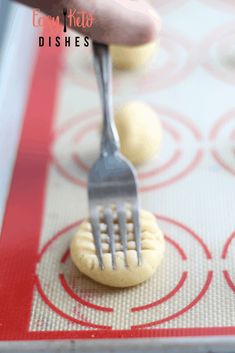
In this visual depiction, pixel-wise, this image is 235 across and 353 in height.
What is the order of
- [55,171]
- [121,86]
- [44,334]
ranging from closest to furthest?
1. [44,334]
2. [55,171]
3. [121,86]

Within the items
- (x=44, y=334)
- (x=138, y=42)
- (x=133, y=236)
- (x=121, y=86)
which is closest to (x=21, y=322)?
(x=44, y=334)

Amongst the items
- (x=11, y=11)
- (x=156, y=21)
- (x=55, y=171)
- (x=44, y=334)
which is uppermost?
(x=11, y=11)

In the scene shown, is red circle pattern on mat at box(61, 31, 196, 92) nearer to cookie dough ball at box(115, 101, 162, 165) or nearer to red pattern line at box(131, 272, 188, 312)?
cookie dough ball at box(115, 101, 162, 165)

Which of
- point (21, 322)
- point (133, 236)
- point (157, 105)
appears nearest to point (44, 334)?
point (21, 322)

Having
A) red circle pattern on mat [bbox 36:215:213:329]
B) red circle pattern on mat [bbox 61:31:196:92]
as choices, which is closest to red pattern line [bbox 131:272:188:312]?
red circle pattern on mat [bbox 36:215:213:329]

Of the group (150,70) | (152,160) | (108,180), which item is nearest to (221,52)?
(150,70)

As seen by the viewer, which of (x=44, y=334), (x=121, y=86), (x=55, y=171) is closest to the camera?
(x=44, y=334)

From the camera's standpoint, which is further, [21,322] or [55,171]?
[55,171]

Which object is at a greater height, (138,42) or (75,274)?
(138,42)

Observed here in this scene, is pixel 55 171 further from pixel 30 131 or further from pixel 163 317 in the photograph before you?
pixel 163 317
